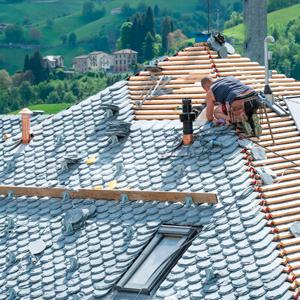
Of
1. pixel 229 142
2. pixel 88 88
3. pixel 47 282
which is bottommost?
pixel 88 88

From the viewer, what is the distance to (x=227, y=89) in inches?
1260

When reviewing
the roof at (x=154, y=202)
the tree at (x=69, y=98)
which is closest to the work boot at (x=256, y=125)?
the roof at (x=154, y=202)

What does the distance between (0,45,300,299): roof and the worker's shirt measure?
82 cm

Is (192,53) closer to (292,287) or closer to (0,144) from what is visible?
(0,144)

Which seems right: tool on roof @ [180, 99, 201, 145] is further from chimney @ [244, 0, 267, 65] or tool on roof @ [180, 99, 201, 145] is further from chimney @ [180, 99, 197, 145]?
chimney @ [244, 0, 267, 65]

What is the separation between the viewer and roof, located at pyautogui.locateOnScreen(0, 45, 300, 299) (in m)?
27.8

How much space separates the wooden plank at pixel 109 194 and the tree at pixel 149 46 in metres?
158

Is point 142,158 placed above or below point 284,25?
→ above

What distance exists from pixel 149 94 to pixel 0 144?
4.37 meters

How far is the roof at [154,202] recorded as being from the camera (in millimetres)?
27797

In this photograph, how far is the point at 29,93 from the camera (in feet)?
589

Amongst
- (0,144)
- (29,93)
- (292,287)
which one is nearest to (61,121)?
(0,144)

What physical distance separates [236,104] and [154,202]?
3170mm

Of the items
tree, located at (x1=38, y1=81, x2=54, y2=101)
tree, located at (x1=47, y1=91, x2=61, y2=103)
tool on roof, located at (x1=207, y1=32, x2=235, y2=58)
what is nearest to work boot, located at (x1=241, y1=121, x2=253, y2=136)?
tool on roof, located at (x1=207, y1=32, x2=235, y2=58)
